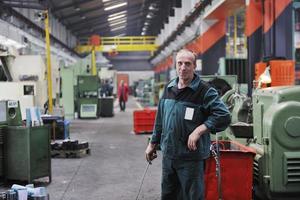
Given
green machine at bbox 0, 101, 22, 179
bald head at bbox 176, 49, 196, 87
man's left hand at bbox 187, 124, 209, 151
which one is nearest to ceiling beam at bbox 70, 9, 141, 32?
green machine at bbox 0, 101, 22, 179

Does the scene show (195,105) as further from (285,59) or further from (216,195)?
(285,59)

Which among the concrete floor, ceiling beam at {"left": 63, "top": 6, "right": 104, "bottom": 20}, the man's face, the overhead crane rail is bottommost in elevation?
the concrete floor

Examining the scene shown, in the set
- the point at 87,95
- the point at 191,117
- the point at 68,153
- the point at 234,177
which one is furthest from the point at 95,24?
the point at 191,117

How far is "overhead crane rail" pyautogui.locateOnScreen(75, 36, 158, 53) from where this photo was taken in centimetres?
2833

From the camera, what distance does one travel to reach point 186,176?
10.2 feet

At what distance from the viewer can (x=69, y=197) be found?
5.12 m

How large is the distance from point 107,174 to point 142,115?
16.8 feet

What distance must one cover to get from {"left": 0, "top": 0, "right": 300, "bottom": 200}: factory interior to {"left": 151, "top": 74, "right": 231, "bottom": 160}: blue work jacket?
20 cm

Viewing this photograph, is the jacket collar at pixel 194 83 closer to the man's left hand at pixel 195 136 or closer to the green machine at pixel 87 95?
the man's left hand at pixel 195 136

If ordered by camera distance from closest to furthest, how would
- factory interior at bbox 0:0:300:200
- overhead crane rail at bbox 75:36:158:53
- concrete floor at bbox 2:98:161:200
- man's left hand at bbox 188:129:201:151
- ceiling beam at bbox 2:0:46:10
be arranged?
man's left hand at bbox 188:129:201:151 < factory interior at bbox 0:0:300:200 < concrete floor at bbox 2:98:161:200 < ceiling beam at bbox 2:0:46:10 < overhead crane rail at bbox 75:36:158:53

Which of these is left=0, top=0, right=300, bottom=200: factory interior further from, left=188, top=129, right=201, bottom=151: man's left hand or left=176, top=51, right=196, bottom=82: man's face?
left=188, top=129, right=201, bottom=151: man's left hand

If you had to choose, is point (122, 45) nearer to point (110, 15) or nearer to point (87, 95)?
point (110, 15)

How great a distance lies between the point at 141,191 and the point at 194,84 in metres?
2.48

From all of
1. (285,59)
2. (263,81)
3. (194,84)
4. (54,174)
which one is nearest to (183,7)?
(285,59)
